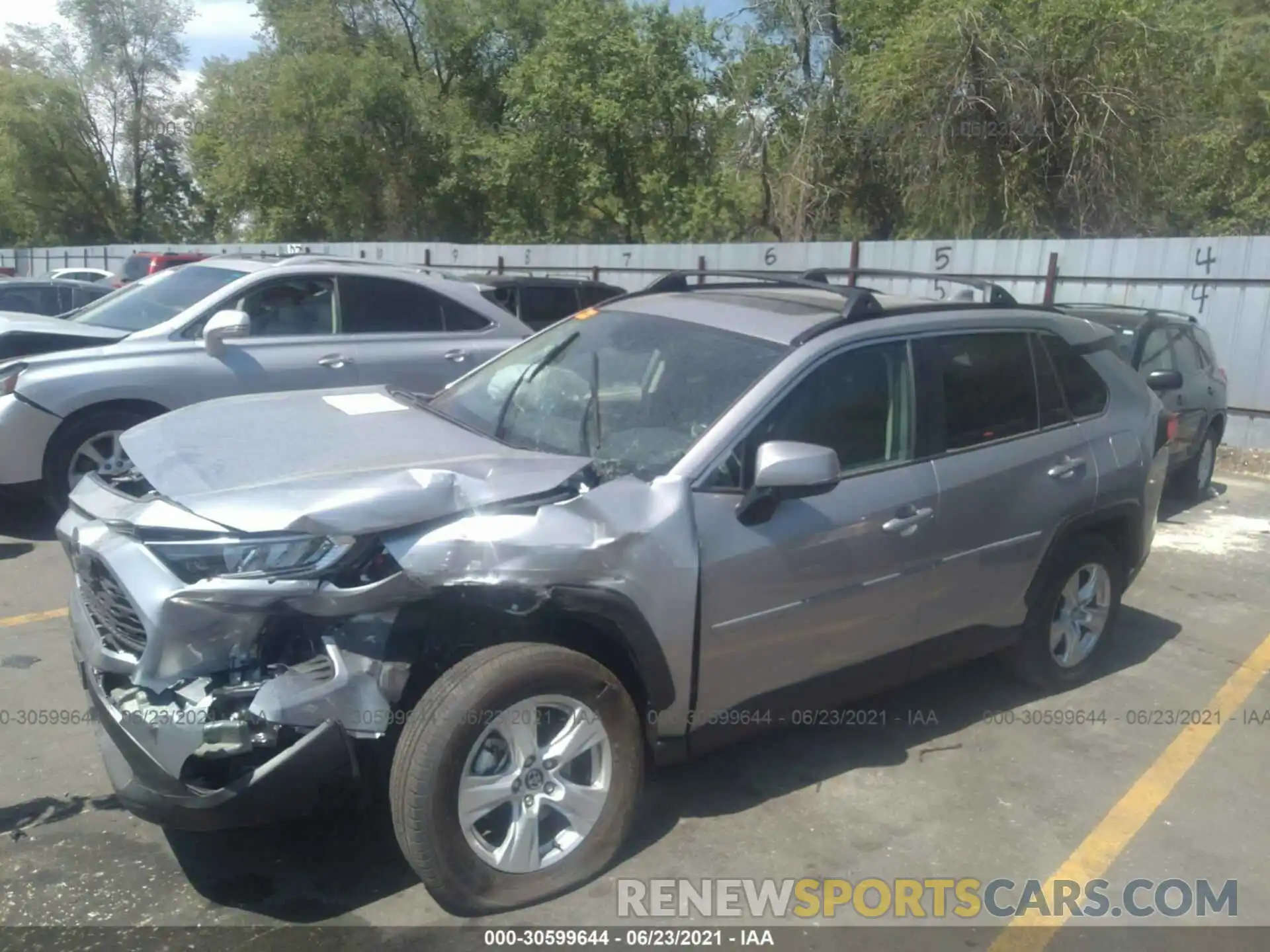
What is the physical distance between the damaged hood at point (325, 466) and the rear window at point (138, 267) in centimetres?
1756

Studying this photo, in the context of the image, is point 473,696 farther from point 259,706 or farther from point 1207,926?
point 1207,926

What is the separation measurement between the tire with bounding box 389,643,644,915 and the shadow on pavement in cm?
30

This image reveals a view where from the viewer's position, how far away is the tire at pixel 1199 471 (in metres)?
9.34

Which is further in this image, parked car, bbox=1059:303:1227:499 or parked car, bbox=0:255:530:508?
parked car, bbox=1059:303:1227:499

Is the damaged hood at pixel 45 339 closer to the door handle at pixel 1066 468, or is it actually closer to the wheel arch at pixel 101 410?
the wheel arch at pixel 101 410

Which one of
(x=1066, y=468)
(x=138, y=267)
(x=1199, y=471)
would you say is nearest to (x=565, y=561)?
(x=1066, y=468)

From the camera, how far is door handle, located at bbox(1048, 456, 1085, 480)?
189 inches

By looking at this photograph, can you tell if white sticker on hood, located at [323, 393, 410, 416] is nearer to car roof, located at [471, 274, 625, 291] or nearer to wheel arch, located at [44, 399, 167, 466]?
wheel arch, located at [44, 399, 167, 466]

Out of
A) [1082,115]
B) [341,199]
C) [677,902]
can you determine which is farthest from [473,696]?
[341,199]

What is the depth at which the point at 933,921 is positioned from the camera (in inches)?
136

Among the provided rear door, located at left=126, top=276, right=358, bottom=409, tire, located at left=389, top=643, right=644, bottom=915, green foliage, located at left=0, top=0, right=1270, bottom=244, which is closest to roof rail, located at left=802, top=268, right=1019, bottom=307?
tire, located at left=389, top=643, right=644, bottom=915

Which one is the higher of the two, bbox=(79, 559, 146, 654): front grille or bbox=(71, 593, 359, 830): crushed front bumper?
bbox=(79, 559, 146, 654): front grille

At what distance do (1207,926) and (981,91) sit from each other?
1621 centimetres

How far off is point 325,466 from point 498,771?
1043 millimetres
